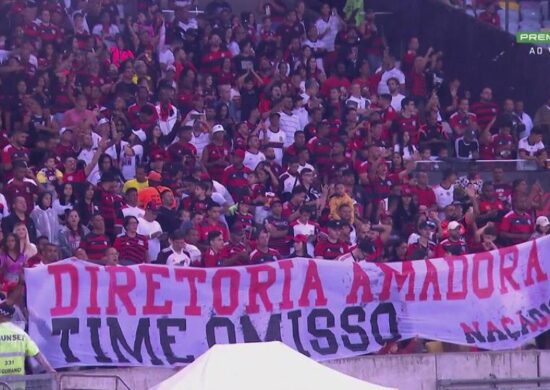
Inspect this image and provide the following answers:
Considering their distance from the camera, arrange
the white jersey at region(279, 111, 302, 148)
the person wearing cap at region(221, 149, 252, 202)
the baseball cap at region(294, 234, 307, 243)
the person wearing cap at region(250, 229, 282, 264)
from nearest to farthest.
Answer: the person wearing cap at region(250, 229, 282, 264) < the baseball cap at region(294, 234, 307, 243) < the person wearing cap at region(221, 149, 252, 202) < the white jersey at region(279, 111, 302, 148)

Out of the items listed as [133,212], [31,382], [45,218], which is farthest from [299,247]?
[31,382]

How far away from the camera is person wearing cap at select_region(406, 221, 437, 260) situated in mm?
15836

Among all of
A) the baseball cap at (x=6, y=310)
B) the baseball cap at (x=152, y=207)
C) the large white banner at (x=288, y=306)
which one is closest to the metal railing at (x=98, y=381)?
the large white banner at (x=288, y=306)

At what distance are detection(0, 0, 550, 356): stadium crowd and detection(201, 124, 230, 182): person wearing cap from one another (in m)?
0.03

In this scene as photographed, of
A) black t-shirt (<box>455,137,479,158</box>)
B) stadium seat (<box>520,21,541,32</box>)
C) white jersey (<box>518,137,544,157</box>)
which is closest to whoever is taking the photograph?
white jersey (<box>518,137,544,157</box>)

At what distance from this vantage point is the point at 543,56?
945 inches

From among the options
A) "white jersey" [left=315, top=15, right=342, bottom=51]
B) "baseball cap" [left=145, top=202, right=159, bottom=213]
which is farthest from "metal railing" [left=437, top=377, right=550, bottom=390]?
"white jersey" [left=315, top=15, right=342, bottom=51]

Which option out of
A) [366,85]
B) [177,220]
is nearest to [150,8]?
[366,85]

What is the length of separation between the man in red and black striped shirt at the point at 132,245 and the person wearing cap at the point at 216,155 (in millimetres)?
3016

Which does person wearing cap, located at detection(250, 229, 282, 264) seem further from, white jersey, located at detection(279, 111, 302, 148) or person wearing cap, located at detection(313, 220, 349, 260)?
white jersey, located at detection(279, 111, 302, 148)

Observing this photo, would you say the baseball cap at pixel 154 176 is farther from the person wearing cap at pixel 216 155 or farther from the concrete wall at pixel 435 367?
the concrete wall at pixel 435 367

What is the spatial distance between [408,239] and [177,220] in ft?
8.62

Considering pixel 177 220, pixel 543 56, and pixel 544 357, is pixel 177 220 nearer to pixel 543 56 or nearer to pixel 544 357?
pixel 544 357

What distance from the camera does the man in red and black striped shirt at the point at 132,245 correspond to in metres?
15.8
